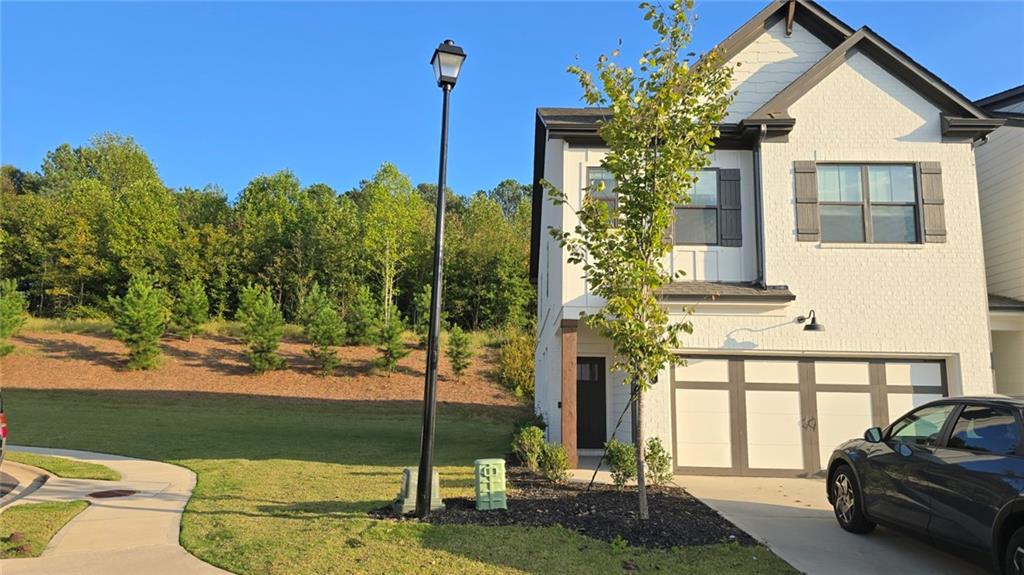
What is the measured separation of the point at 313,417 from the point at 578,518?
1622cm

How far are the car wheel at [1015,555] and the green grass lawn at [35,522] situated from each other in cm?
796

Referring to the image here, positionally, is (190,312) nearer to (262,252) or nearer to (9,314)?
(9,314)

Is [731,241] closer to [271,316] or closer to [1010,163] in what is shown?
[1010,163]

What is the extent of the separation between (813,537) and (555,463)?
3959 mm

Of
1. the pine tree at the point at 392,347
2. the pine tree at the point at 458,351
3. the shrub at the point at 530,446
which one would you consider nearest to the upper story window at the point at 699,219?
the shrub at the point at 530,446

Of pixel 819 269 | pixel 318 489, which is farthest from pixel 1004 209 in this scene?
pixel 318 489

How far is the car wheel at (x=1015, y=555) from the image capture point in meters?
4.88

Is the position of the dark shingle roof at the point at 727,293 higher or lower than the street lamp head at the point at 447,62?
lower

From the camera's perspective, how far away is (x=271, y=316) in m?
27.8

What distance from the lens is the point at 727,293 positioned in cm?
1138

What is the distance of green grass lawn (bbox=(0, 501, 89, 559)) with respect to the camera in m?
6.12

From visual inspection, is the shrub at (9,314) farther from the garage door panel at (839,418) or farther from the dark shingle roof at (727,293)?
the garage door panel at (839,418)

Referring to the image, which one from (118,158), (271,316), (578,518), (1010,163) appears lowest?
Result: (578,518)

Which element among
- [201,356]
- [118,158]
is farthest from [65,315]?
[118,158]
